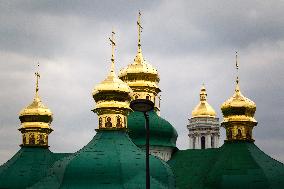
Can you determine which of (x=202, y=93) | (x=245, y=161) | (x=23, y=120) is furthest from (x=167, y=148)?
(x=202, y=93)

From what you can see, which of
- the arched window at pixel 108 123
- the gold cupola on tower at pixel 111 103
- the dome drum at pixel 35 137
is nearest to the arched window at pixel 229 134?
the gold cupola on tower at pixel 111 103

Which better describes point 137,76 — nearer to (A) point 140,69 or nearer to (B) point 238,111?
(A) point 140,69

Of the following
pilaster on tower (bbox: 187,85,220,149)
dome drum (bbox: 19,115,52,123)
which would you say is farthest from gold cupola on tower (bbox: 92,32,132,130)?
pilaster on tower (bbox: 187,85,220,149)

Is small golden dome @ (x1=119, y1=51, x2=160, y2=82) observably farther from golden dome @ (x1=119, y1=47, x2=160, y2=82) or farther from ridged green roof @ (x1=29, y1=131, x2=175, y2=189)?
ridged green roof @ (x1=29, y1=131, x2=175, y2=189)

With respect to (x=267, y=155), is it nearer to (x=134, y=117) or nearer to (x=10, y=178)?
(x=134, y=117)

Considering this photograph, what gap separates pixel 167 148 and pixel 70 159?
983cm

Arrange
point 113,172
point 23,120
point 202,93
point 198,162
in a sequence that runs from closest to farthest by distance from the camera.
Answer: point 113,172 < point 198,162 < point 23,120 < point 202,93

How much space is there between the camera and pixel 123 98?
31.6 meters

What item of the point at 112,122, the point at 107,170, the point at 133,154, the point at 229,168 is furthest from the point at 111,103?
the point at 229,168

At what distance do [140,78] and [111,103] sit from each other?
7.81m

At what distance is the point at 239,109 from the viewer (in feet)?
119

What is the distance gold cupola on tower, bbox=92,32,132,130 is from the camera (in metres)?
31.1

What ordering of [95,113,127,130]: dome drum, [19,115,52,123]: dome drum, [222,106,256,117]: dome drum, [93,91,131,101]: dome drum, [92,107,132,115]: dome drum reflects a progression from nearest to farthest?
[95,113,127,130]: dome drum → [92,107,132,115]: dome drum → [93,91,131,101]: dome drum → [222,106,256,117]: dome drum → [19,115,52,123]: dome drum

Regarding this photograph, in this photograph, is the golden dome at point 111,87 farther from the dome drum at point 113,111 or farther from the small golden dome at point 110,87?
the dome drum at point 113,111
